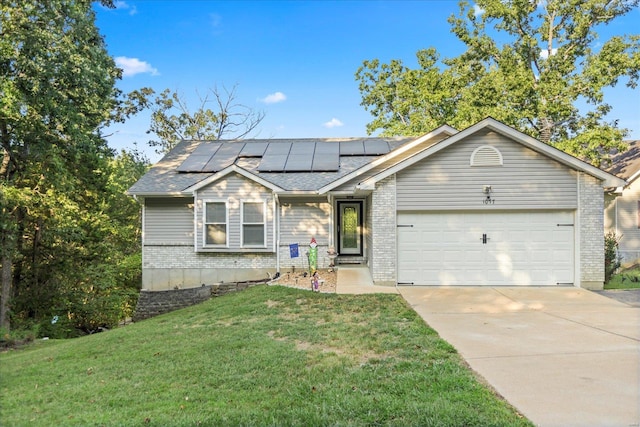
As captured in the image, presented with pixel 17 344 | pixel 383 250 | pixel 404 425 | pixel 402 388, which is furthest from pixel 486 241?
pixel 17 344

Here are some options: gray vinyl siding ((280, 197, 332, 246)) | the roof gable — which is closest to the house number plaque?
the roof gable

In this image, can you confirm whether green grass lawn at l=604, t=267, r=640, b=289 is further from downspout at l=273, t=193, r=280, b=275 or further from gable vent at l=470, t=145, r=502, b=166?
downspout at l=273, t=193, r=280, b=275

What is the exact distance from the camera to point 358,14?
14250mm

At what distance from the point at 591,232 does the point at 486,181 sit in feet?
10.1

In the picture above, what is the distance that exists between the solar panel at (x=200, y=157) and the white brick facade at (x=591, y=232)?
41.9 ft

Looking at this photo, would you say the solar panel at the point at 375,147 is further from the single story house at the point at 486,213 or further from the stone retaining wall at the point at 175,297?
the stone retaining wall at the point at 175,297

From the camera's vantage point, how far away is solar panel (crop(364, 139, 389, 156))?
15656mm

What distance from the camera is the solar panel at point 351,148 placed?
15.7 metres

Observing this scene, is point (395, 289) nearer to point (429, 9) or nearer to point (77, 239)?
point (429, 9)

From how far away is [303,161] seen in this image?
1482 cm

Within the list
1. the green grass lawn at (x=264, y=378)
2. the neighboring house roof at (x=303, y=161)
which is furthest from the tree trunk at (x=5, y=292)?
the green grass lawn at (x=264, y=378)

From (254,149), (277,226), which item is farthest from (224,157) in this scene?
(277,226)

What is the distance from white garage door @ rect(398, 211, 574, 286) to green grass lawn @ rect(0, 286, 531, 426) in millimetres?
3221

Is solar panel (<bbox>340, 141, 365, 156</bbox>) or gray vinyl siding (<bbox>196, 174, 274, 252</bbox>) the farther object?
solar panel (<bbox>340, 141, 365, 156</bbox>)
